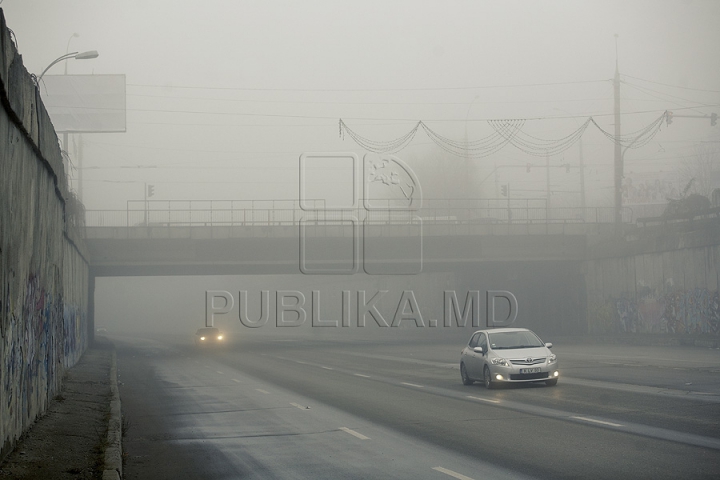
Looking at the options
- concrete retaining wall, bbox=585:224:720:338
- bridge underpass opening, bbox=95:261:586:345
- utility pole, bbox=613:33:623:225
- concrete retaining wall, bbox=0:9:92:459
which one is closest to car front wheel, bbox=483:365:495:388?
concrete retaining wall, bbox=0:9:92:459

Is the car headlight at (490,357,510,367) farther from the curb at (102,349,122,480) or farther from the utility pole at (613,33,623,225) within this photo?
the utility pole at (613,33,623,225)

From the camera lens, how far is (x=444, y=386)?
882 inches

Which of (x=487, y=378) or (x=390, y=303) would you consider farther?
(x=390, y=303)

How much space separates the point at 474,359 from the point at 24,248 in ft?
42.7

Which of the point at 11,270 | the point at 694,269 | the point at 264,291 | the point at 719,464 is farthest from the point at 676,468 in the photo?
the point at 264,291

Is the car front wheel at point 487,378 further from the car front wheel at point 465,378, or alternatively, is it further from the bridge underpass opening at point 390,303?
the bridge underpass opening at point 390,303

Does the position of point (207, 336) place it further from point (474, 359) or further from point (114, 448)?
point (114, 448)

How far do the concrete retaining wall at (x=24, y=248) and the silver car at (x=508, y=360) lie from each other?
33.2 feet

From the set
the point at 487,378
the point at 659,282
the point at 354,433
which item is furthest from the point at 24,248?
the point at 659,282

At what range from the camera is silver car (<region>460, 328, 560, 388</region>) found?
66.9 feet

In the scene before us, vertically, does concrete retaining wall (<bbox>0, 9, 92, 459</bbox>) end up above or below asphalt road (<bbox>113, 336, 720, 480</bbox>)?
above

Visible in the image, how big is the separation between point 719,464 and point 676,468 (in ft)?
1.75

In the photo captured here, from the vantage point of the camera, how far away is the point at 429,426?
14062 mm

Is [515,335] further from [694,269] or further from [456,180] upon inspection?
[456,180]
